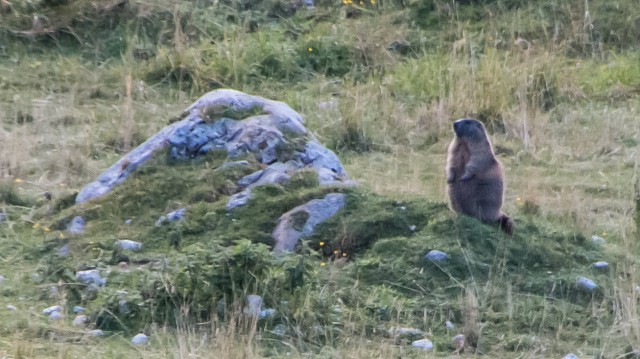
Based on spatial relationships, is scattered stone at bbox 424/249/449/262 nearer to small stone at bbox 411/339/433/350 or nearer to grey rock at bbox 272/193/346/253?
grey rock at bbox 272/193/346/253

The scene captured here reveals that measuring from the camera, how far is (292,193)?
7344mm

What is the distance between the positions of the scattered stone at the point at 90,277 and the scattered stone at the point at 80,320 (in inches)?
16.5

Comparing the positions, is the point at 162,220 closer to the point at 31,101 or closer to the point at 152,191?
the point at 152,191

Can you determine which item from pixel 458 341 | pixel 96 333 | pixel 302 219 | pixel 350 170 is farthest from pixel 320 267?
pixel 350 170

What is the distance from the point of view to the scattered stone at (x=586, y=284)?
21.3 feet

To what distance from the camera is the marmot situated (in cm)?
724

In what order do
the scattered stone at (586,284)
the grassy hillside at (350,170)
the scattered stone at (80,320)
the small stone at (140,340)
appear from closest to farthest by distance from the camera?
the small stone at (140,340) → the scattered stone at (80,320) → the grassy hillside at (350,170) → the scattered stone at (586,284)

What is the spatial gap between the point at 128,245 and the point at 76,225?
1.93 ft

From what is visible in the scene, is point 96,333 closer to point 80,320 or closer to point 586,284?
point 80,320

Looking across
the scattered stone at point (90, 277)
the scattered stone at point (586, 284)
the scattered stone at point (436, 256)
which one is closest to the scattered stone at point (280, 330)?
the scattered stone at point (90, 277)

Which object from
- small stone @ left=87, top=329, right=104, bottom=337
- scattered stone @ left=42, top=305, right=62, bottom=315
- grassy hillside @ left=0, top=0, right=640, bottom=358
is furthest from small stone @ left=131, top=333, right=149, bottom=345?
scattered stone @ left=42, top=305, right=62, bottom=315

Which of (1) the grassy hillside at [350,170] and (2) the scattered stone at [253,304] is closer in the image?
(2) the scattered stone at [253,304]

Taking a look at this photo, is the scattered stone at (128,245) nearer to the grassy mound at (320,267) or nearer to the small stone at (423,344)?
the grassy mound at (320,267)

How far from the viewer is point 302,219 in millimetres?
7039
